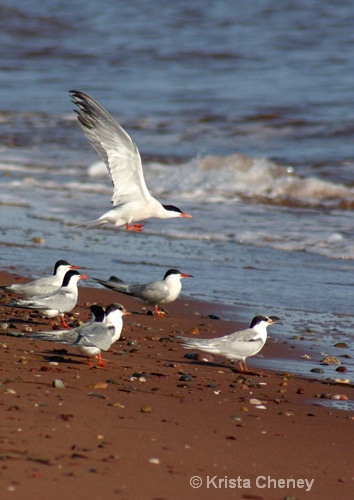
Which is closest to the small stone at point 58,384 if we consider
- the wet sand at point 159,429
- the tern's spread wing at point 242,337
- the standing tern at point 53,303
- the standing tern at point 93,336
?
the wet sand at point 159,429

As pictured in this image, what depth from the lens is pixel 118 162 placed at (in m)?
8.18

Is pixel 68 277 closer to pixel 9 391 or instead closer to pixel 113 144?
pixel 113 144

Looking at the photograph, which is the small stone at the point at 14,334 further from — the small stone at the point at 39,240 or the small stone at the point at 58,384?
the small stone at the point at 39,240

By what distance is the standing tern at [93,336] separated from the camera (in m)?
5.72

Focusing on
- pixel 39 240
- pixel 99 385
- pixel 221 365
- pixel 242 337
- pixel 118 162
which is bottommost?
pixel 39 240

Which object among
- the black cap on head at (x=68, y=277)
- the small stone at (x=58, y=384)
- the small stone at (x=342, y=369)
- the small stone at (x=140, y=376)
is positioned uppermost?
the small stone at (x=58, y=384)

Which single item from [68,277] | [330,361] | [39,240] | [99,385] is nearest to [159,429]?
[99,385]

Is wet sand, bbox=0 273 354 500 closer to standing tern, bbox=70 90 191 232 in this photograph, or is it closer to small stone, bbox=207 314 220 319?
small stone, bbox=207 314 220 319

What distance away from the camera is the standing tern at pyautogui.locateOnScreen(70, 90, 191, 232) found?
794cm

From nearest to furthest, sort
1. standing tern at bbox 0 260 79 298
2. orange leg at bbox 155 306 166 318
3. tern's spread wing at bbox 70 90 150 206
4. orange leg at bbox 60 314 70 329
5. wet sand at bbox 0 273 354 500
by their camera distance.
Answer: wet sand at bbox 0 273 354 500 → orange leg at bbox 60 314 70 329 → standing tern at bbox 0 260 79 298 → orange leg at bbox 155 306 166 318 → tern's spread wing at bbox 70 90 150 206

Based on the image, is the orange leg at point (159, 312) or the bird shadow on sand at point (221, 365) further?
the orange leg at point (159, 312)

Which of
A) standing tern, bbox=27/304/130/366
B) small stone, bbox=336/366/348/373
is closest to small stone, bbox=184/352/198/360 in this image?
standing tern, bbox=27/304/130/366

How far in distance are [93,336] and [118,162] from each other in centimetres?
271

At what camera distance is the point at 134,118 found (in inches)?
750
